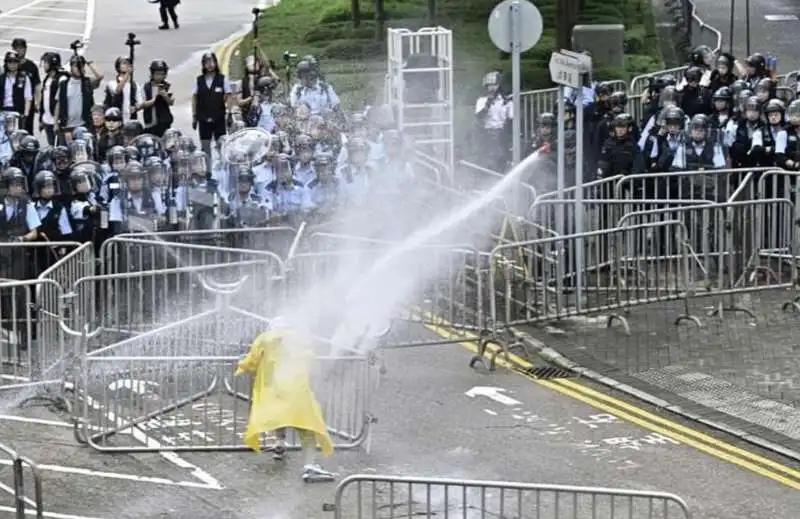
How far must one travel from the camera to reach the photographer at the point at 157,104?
24.2m

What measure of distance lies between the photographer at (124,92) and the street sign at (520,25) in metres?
6.24

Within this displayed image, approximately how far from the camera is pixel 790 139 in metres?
21.2

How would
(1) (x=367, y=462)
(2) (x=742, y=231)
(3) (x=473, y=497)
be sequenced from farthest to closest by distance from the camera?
(2) (x=742, y=231) → (1) (x=367, y=462) → (3) (x=473, y=497)

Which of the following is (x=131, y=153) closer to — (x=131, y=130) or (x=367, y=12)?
(x=131, y=130)

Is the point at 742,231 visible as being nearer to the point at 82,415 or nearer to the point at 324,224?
the point at 324,224

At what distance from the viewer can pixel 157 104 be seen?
953 inches

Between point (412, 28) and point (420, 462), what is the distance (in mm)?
22480

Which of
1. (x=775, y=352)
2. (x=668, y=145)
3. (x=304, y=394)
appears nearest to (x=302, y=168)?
(x=668, y=145)

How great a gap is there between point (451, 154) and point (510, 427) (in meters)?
9.45

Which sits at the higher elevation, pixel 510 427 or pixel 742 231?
pixel 742 231

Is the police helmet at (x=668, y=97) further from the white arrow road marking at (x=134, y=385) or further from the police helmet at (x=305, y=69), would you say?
the white arrow road marking at (x=134, y=385)

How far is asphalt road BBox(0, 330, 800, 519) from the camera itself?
13.6 m

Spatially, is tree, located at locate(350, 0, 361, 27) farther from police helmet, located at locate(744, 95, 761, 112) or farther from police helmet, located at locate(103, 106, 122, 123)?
police helmet, located at locate(744, 95, 761, 112)

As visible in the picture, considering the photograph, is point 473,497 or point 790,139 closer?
point 473,497
